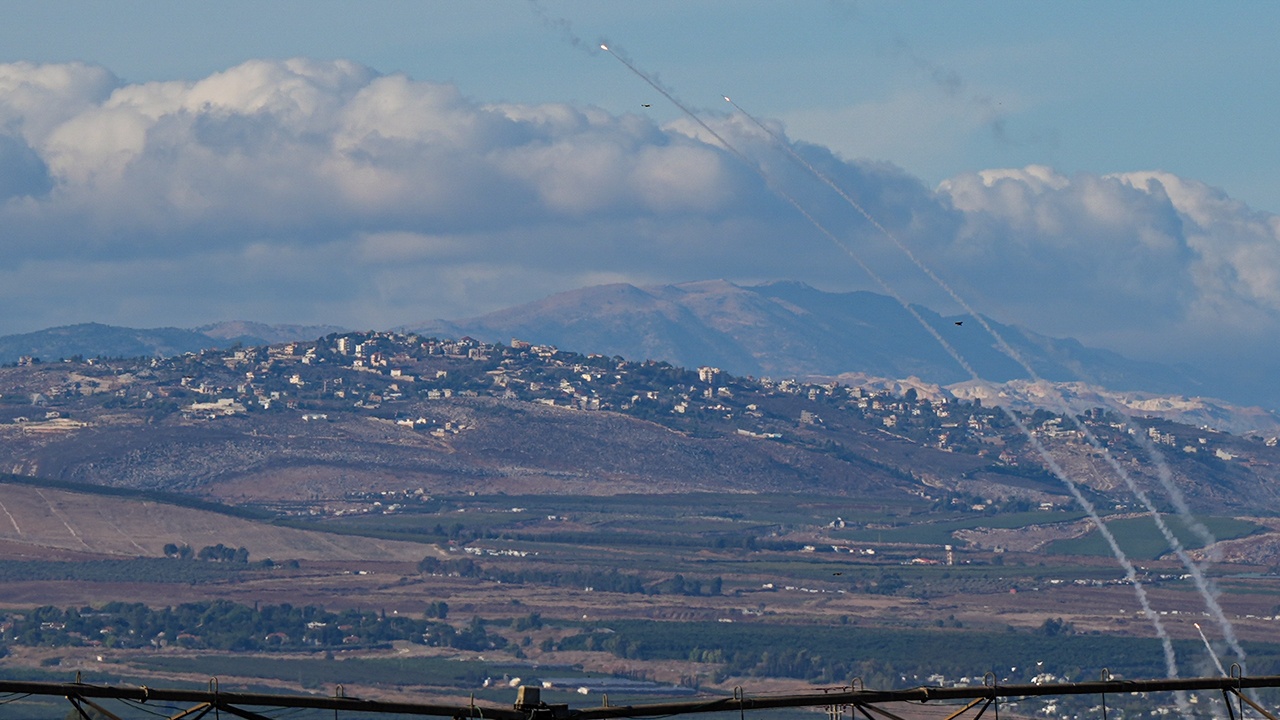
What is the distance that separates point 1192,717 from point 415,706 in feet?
456

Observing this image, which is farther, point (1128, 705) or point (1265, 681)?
point (1128, 705)

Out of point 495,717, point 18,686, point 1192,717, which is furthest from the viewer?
point 1192,717

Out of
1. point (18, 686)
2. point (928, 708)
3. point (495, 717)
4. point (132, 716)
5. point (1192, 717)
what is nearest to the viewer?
point (18, 686)

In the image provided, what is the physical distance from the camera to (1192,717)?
174 m

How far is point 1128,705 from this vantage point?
199 m

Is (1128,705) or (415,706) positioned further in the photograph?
(1128,705)

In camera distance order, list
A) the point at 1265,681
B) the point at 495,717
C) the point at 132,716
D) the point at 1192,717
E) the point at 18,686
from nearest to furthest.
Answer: the point at 18,686 → the point at 495,717 → the point at 1265,681 → the point at 1192,717 → the point at 132,716

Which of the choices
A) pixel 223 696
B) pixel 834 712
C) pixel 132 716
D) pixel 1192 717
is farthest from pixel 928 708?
pixel 223 696

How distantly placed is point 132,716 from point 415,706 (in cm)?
15013

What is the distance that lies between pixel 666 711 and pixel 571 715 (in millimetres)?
2438

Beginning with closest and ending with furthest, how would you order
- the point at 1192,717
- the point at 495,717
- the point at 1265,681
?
the point at 495,717 → the point at 1265,681 → the point at 1192,717

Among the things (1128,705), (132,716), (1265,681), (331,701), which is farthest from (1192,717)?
(331,701)

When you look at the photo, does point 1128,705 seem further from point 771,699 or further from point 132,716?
point 771,699

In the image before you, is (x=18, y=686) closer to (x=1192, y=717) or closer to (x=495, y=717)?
(x=495, y=717)
